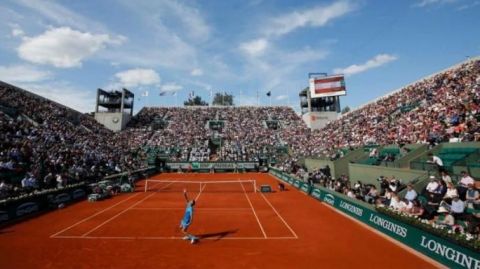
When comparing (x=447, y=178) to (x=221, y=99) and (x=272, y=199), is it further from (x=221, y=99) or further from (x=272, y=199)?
(x=221, y=99)

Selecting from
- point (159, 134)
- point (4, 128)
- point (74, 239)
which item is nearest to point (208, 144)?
point (159, 134)

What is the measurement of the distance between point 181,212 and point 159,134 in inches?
1793

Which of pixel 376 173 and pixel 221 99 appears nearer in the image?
pixel 376 173

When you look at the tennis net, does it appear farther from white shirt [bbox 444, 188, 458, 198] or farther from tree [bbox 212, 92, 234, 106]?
tree [bbox 212, 92, 234, 106]

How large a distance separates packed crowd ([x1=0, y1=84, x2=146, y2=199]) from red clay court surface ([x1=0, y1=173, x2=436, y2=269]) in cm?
549

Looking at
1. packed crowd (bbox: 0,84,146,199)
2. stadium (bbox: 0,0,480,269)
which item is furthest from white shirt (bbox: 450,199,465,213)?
packed crowd (bbox: 0,84,146,199)

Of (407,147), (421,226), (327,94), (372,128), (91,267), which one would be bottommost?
(91,267)

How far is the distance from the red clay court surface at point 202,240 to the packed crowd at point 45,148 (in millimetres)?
5486

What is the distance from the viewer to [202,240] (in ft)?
46.8

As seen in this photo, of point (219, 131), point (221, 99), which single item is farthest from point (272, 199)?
point (221, 99)

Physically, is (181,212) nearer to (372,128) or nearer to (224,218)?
(224,218)

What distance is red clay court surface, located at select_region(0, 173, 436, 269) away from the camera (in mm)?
11398

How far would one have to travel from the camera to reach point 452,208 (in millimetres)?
12453

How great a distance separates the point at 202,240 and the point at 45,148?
79.5ft
